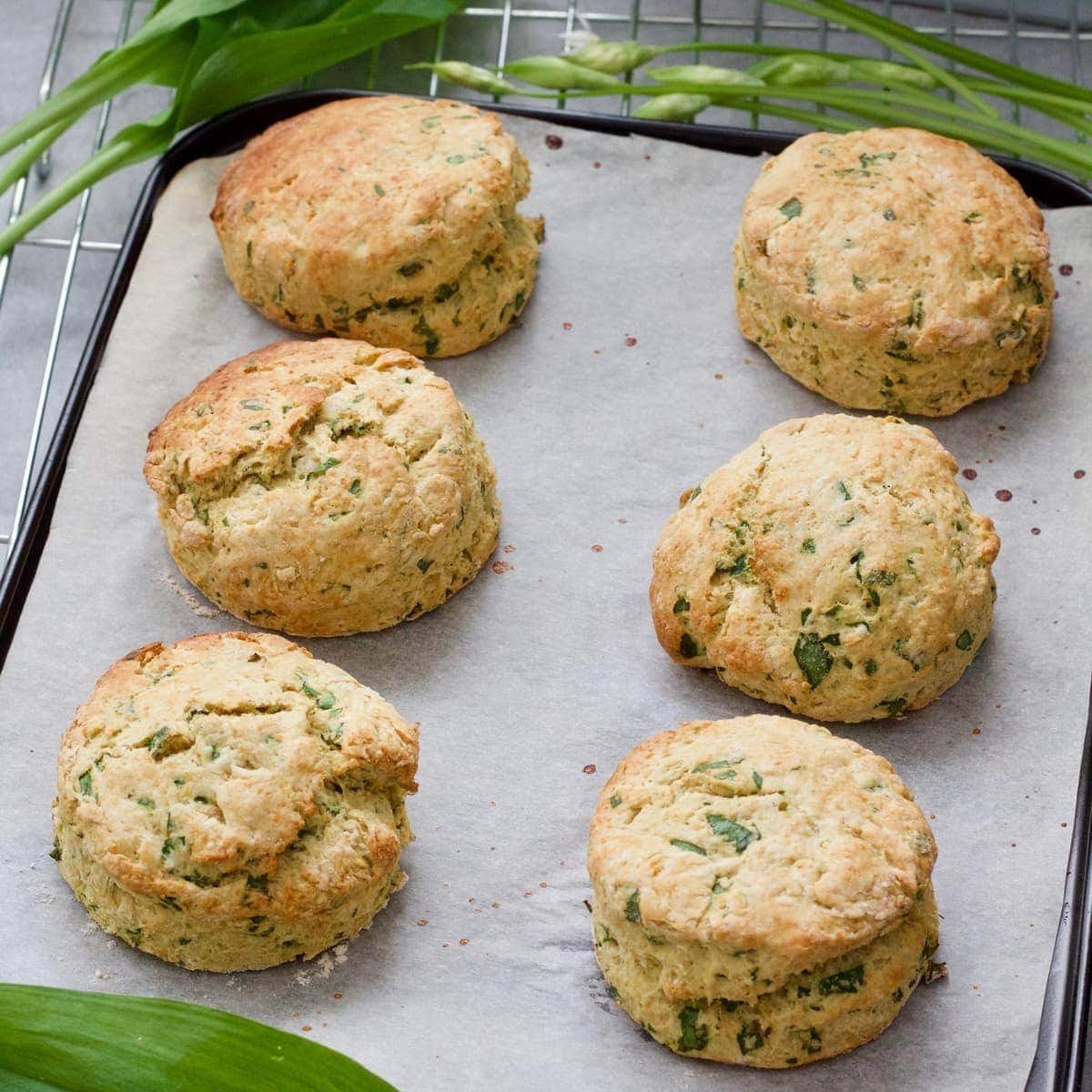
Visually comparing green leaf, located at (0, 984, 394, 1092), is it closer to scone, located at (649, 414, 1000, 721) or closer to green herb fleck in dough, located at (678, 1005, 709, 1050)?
green herb fleck in dough, located at (678, 1005, 709, 1050)

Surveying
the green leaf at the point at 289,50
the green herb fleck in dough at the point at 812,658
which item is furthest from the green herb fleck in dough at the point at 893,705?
the green leaf at the point at 289,50

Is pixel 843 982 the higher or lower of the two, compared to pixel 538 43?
lower

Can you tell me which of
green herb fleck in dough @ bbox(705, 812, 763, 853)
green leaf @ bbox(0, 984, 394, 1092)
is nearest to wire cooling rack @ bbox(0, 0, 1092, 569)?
green leaf @ bbox(0, 984, 394, 1092)

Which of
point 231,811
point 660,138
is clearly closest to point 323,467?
point 231,811

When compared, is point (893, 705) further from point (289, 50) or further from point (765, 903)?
point (289, 50)

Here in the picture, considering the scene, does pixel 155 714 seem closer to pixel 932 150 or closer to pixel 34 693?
pixel 34 693

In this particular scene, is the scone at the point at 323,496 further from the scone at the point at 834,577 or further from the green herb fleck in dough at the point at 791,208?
the green herb fleck in dough at the point at 791,208
